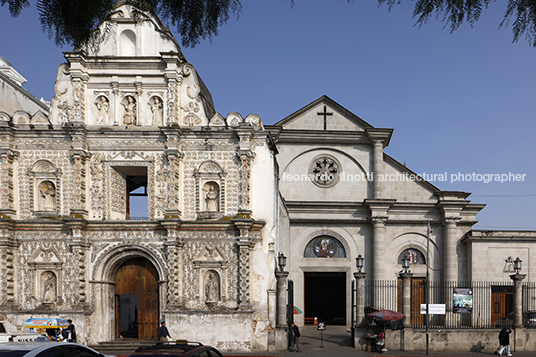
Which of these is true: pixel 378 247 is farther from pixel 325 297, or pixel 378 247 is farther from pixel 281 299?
pixel 281 299

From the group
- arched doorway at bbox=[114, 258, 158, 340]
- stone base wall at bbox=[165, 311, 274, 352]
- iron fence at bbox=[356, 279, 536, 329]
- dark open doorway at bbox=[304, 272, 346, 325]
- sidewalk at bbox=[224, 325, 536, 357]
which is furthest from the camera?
dark open doorway at bbox=[304, 272, 346, 325]

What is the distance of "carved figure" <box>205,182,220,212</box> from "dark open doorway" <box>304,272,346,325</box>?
1312 cm

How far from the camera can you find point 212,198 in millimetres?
23844

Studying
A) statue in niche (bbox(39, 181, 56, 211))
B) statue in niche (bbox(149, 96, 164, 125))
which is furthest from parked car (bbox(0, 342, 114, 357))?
statue in niche (bbox(39, 181, 56, 211))

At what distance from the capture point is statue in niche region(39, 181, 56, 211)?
23734 millimetres

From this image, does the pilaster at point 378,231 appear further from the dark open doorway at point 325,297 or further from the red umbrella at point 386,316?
the red umbrella at point 386,316

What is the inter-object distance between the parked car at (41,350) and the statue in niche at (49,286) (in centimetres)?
1482

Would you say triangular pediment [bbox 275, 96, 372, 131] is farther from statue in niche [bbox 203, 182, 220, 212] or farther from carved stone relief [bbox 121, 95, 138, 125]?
carved stone relief [bbox 121, 95, 138, 125]

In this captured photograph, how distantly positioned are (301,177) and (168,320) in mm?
13625

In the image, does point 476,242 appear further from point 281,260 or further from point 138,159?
point 138,159

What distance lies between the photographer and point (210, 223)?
23266 millimetres

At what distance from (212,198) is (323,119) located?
1216 cm

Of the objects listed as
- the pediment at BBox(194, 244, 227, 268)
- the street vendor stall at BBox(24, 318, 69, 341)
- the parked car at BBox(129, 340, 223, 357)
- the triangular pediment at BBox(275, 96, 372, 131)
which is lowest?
the street vendor stall at BBox(24, 318, 69, 341)

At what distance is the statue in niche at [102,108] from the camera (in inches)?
947
